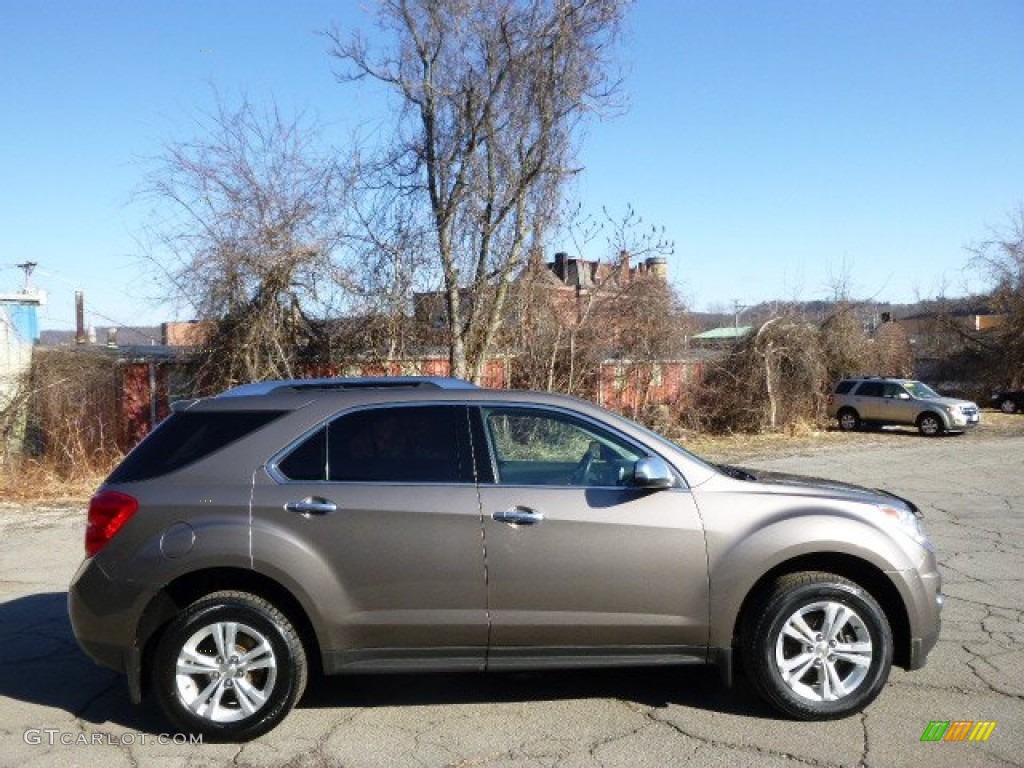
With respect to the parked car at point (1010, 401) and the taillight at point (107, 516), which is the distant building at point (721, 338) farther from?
the taillight at point (107, 516)

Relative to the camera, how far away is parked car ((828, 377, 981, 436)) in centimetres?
2272

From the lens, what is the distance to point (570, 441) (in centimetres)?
503

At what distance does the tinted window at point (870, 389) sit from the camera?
2373 cm

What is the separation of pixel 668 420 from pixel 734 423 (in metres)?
2.90

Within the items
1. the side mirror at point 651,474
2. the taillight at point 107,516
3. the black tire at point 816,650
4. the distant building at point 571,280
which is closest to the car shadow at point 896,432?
the distant building at point 571,280

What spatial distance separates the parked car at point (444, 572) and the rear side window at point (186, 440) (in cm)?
1

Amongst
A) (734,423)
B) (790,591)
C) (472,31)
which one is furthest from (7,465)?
(734,423)

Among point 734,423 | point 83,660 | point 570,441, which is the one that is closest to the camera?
point 570,441

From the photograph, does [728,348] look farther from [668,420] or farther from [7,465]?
[7,465]

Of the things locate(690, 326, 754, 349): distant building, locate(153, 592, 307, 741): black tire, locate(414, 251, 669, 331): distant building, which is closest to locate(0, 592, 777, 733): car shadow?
locate(153, 592, 307, 741): black tire

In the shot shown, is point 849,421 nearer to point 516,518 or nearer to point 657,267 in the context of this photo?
point 657,267

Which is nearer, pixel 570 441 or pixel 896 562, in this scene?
pixel 896 562

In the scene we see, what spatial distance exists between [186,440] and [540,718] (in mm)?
2302

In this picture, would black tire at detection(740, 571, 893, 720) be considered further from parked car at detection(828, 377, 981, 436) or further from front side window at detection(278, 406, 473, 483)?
parked car at detection(828, 377, 981, 436)
